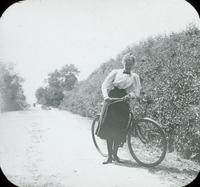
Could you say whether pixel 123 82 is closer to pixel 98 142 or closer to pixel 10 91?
pixel 98 142

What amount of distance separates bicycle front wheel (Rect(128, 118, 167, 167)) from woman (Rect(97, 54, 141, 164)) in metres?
0.14

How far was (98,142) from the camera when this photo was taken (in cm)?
536

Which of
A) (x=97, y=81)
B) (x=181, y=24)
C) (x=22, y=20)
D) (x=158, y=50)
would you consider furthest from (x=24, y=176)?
(x=181, y=24)

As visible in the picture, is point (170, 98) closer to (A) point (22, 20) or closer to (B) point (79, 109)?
(B) point (79, 109)

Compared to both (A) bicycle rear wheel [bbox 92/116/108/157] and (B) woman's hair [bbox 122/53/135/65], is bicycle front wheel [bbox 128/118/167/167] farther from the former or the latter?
(B) woman's hair [bbox 122/53/135/65]

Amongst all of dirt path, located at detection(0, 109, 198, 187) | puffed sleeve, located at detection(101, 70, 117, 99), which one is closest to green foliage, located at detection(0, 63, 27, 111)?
dirt path, located at detection(0, 109, 198, 187)

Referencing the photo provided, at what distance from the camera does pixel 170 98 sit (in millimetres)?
5305

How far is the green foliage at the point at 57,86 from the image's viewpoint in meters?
5.41

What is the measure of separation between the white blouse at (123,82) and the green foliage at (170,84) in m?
0.09

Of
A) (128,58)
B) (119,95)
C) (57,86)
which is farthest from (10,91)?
(128,58)

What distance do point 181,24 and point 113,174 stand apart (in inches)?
80.1

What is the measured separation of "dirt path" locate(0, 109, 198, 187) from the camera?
16.6 ft

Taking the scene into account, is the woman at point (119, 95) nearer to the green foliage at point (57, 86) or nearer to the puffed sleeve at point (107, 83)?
the puffed sleeve at point (107, 83)

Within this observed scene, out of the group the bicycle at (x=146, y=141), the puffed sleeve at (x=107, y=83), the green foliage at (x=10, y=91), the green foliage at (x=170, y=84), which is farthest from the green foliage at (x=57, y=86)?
the bicycle at (x=146, y=141)
